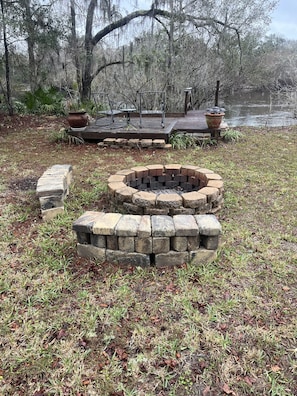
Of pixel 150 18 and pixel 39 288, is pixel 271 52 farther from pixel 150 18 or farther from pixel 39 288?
pixel 39 288

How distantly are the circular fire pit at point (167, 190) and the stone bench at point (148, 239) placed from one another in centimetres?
41

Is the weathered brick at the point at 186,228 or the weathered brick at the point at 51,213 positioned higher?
the weathered brick at the point at 186,228

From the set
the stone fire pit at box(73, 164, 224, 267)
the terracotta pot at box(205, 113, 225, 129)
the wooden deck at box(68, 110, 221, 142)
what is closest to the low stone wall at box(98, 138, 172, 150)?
the wooden deck at box(68, 110, 221, 142)

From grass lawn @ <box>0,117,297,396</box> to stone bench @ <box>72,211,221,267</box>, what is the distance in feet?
0.21

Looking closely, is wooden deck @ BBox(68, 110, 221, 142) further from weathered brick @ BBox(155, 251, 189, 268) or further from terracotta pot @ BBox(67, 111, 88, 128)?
weathered brick @ BBox(155, 251, 189, 268)

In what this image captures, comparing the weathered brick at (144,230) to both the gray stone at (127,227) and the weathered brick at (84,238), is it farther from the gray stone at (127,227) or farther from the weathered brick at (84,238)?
the weathered brick at (84,238)

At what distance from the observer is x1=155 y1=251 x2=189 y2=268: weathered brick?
6.10 feet

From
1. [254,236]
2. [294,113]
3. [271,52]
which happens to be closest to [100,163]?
[254,236]

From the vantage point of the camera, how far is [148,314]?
1522mm

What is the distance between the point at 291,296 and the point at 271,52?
10076 millimetres

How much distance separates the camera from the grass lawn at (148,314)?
3.94 ft

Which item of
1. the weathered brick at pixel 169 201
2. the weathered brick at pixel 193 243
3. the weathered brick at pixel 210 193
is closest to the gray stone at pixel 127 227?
the weathered brick at pixel 193 243

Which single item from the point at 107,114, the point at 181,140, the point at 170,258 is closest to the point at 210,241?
the point at 170,258

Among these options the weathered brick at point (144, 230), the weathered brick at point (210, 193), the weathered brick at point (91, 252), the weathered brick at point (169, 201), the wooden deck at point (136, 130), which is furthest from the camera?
the wooden deck at point (136, 130)
